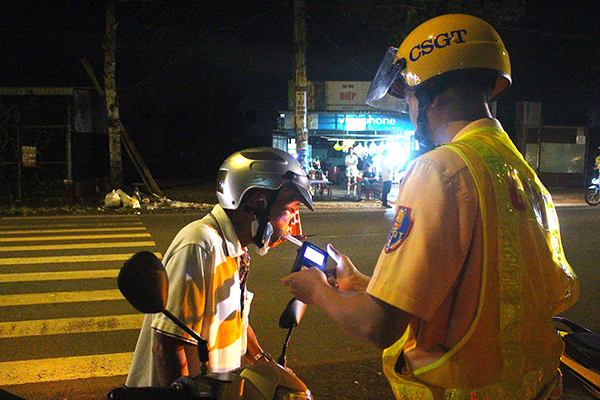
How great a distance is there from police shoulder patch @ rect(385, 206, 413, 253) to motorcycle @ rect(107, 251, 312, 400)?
1.74 feet

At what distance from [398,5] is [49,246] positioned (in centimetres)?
1244

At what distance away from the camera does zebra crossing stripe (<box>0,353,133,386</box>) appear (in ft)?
13.1

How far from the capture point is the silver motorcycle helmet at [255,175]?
2258mm

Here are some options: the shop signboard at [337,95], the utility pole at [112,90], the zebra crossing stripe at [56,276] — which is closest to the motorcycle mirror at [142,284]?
the zebra crossing stripe at [56,276]

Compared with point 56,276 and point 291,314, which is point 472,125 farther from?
point 56,276

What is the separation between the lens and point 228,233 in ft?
7.09

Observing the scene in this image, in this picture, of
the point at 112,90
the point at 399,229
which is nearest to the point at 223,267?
the point at 399,229

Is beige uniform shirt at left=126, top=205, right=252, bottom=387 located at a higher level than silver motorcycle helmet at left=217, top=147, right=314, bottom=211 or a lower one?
lower

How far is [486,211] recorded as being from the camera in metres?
1.32

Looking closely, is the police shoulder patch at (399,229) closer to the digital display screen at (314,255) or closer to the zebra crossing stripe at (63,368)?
the digital display screen at (314,255)

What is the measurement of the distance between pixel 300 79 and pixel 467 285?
15713 mm

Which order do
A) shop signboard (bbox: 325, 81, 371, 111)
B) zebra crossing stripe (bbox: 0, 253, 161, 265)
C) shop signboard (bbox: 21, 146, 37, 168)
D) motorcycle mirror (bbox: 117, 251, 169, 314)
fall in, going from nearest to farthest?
motorcycle mirror (bbox: 117, 251, 169, 314) → zebra crossing stripe (bbox: 0, 253, 161, 265) → shop signboard (bbox: 21, 146, 37, 168) → shop signboard (bbox: 325, 81, 371, 111)

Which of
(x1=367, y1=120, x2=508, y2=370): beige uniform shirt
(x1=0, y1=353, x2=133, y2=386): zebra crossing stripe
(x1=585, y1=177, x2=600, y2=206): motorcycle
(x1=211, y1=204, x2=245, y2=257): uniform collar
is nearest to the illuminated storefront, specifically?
(x1=585, y1=177, x2=600, y2=206): motorcycle

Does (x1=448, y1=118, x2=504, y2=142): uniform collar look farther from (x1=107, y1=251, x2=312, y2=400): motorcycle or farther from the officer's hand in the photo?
(x1=107, y1=251, x2=312, y2=400): motorcycle
